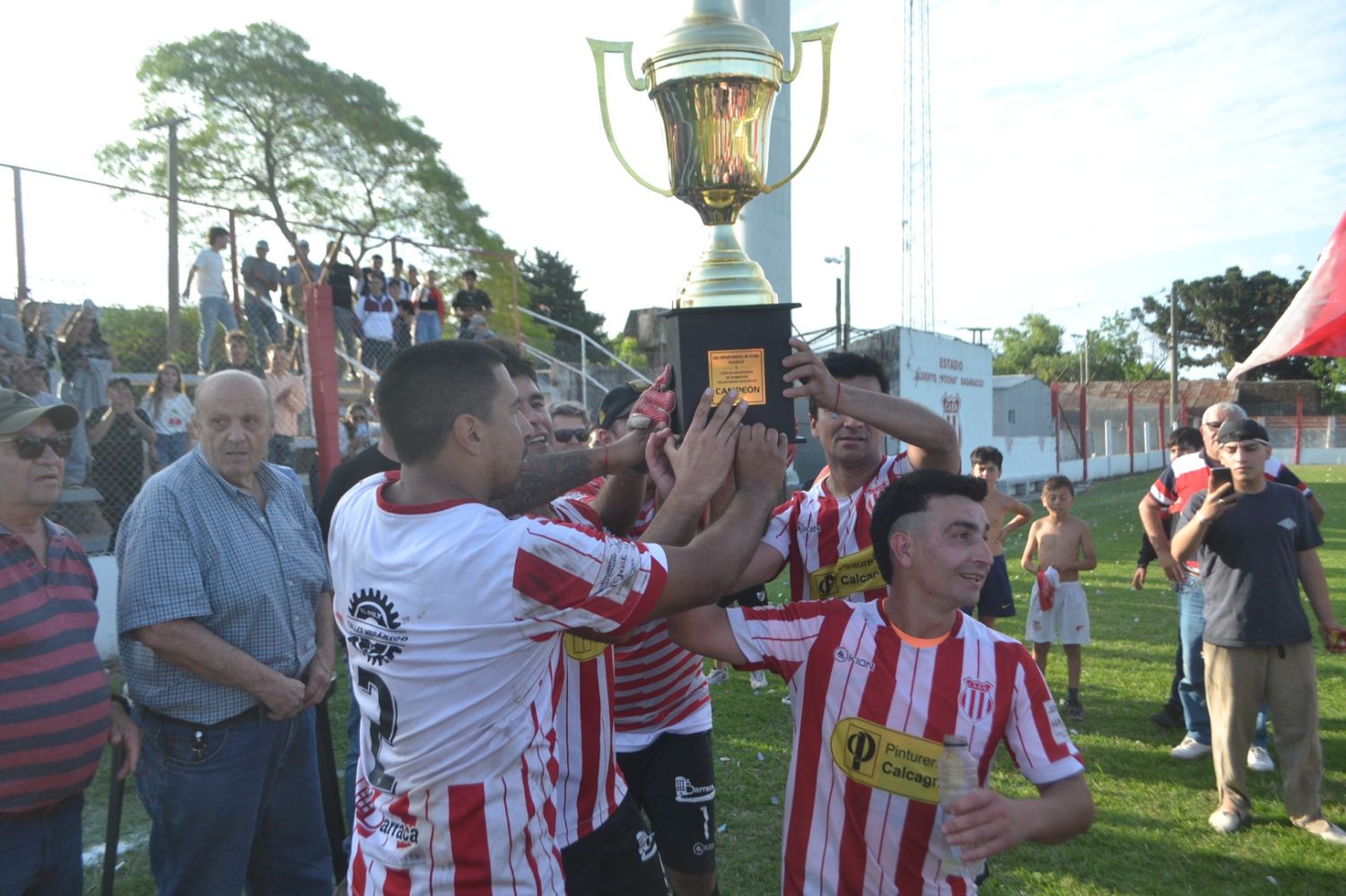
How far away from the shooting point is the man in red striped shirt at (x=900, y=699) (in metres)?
2.31

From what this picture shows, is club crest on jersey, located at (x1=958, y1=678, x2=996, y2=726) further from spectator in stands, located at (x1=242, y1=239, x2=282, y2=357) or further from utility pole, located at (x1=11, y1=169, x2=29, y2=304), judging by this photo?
spectator in stands, located at (x1=242, y1=239, x2=282, y2=357)

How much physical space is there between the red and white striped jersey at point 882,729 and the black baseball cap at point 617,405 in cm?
179

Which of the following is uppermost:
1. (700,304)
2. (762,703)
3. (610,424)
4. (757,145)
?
(757,145)

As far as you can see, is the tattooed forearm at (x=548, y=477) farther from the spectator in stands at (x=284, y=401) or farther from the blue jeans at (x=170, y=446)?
the spectator in stands at (x=284, y=401)

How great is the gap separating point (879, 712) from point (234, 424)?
2443 millimetres

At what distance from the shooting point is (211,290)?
419 inches

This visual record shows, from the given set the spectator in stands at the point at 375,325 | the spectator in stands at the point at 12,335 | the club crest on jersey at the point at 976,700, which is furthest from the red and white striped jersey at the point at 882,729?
the spectator in stands at the point at 375,325

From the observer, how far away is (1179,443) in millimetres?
7105

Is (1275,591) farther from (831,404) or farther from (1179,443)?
(831,404)

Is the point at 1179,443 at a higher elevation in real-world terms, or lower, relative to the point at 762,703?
higher

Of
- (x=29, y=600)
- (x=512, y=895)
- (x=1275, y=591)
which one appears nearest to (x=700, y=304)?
(x=512, y=895)

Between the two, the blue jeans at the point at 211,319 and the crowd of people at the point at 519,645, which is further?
the blue jeans at the point at 211,319

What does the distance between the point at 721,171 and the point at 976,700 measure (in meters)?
1.70

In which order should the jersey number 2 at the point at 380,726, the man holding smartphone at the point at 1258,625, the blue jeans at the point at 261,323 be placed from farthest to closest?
the blue jeans at the point at 261,323
the man holding smartphone at the point at 1258,625
the jersey number 2 at the point at 380,726
